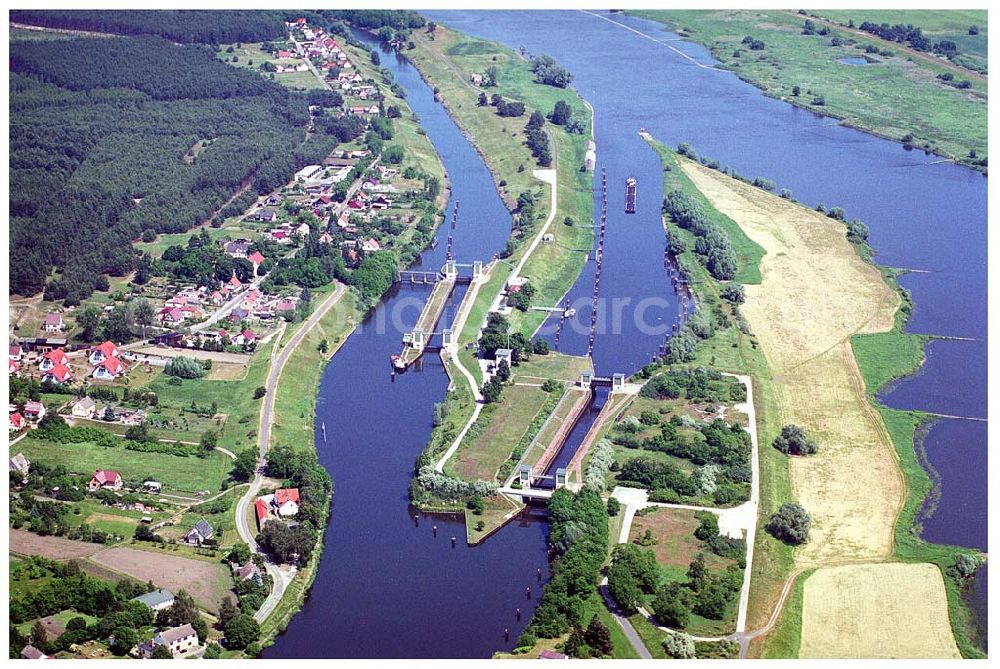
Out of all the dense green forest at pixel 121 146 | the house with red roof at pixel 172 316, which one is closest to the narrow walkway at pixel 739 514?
the house with red roof at pixel 172 316

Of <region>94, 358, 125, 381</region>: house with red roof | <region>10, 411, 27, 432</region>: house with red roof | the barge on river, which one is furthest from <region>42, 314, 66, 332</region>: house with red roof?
the barge on river

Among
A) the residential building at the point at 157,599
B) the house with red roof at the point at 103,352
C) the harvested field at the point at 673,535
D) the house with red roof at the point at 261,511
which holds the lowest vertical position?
the house with red roof at the point at 103,352

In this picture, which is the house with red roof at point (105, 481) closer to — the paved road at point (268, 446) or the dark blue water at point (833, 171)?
the paved road at point (268, 446)

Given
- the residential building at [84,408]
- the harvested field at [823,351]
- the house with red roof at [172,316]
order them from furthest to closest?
the house with red roof at [172,316], the residential building at [84,408], the harvested field at [823,351]

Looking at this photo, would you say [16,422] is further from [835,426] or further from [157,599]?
[835,426]

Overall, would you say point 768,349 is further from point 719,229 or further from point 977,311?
point 719,229

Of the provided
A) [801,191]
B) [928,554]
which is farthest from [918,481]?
[801,191]
